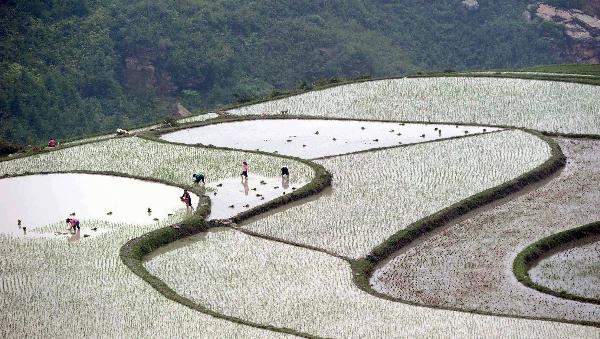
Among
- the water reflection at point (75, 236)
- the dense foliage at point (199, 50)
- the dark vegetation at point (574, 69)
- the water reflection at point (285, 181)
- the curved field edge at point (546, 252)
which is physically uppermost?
the water reflection at point (75, 236)

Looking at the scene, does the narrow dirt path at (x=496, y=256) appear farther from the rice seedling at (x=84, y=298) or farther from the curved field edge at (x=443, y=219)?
the rice seedling at (x=84, y=298)

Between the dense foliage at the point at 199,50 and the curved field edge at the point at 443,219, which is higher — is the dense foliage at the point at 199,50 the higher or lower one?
the lower one

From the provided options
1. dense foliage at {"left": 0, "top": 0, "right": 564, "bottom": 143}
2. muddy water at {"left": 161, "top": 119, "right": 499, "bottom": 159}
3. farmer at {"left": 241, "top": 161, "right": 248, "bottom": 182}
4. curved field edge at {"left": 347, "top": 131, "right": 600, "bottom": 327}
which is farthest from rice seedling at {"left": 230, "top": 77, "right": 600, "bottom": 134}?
dense foliage at {"left": 0, "top": 0, "right": 564, "bottom": 143}

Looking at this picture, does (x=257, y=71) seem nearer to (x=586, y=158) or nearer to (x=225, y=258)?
(x=586, y=158)

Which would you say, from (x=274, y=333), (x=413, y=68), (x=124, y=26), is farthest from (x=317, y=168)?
(x=413, y=68)

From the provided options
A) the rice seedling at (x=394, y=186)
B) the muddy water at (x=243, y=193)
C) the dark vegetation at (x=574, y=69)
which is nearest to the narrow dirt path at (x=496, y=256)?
the rice seedling at (x=394, y=186)

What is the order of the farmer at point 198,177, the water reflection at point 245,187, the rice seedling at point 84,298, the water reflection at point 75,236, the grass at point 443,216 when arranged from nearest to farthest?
1. the rice seedling at point 84,298
2. the grass at point 443,216
3. the water reflection at point 75,236
4. the water reflection at point 245,187
5. the farmer at point 198,177

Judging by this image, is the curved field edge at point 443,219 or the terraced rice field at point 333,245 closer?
the terraced rice field at point 333,245
